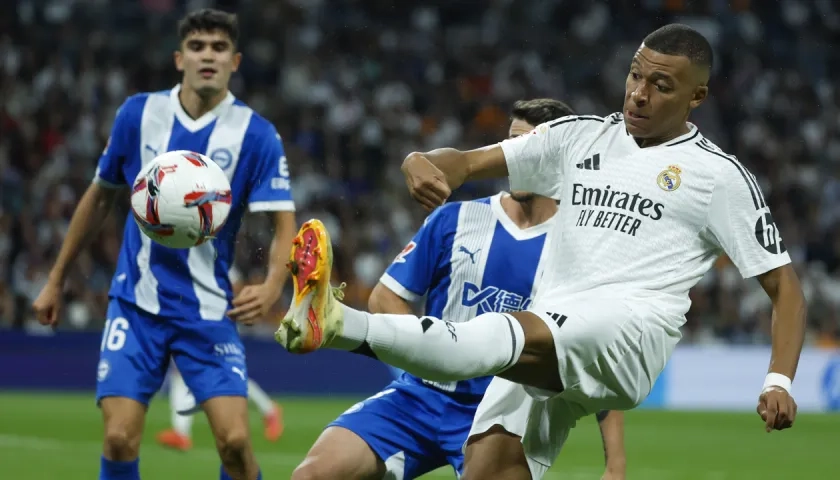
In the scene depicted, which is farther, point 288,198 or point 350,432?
point 288,198

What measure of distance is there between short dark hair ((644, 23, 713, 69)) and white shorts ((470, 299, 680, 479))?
0.97 metres

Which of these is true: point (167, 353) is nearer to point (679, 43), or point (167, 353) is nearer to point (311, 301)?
point (311, 301)

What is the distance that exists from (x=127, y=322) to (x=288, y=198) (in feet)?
3.18

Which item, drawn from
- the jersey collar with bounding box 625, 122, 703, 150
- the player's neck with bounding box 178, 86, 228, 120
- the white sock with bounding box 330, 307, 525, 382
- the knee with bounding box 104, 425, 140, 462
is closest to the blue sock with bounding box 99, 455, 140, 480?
the knee with bounding box 104, 425, 140, 462

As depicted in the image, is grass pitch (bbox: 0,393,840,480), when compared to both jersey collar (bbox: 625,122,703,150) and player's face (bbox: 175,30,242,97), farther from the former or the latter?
jersey collar (bbox: 625,122,703,150)

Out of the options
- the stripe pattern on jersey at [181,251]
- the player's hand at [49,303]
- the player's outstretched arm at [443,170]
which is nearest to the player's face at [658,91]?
the player's outstretched arm at [443,170]

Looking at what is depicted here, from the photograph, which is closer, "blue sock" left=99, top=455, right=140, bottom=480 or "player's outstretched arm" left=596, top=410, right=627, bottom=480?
"player's outstretched arm" left=596, top=410, right=627, bottom=480

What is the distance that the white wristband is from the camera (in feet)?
15.1

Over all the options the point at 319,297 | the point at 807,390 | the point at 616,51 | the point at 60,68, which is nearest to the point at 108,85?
the point at 60,68

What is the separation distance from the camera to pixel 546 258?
5.58 m

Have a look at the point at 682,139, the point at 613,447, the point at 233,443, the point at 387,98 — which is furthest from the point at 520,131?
the point at 387,98

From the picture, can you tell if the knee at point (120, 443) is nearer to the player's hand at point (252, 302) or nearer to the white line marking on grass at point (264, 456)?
the player's hand at point (252, 302)

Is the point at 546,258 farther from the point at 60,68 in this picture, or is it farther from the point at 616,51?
the point at 616,51

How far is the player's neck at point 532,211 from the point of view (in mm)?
5758
